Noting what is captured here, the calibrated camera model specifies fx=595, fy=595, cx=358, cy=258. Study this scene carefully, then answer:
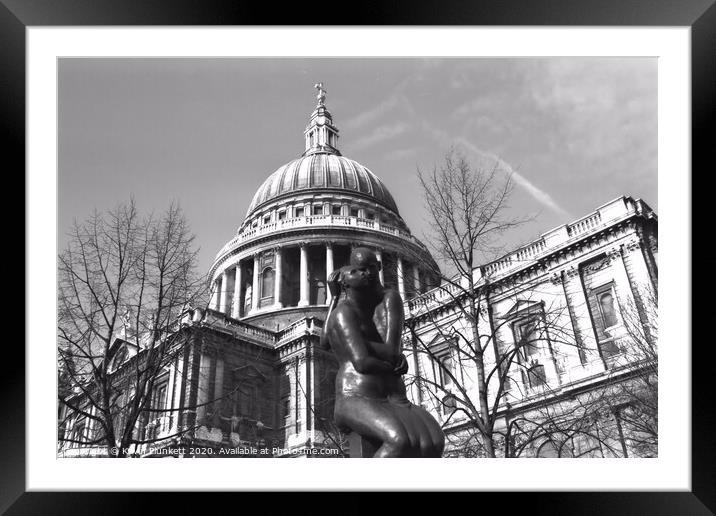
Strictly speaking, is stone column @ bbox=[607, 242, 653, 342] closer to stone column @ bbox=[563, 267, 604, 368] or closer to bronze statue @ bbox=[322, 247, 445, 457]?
stone column @ bbox=[563, 267, 604, 368]

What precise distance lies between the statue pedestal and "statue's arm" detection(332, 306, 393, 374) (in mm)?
618

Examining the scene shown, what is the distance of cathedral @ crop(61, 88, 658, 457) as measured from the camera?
73.7 feet

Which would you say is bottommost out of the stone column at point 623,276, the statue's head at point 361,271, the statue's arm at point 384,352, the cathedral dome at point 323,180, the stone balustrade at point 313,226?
the statue's arm at point 384,352

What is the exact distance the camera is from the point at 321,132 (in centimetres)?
6769

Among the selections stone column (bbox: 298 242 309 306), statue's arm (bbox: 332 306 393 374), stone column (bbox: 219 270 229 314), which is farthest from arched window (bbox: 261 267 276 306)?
statue's arm (bbox: 332 306 393 374)

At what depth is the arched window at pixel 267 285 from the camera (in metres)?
48.5

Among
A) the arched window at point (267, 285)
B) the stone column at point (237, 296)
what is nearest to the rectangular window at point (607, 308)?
the arched window at point (267, 285)

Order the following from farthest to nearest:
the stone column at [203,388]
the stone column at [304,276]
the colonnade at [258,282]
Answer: the colonnade at [258,282] < the stone column at [304,276] < the stone column at [203,388]
